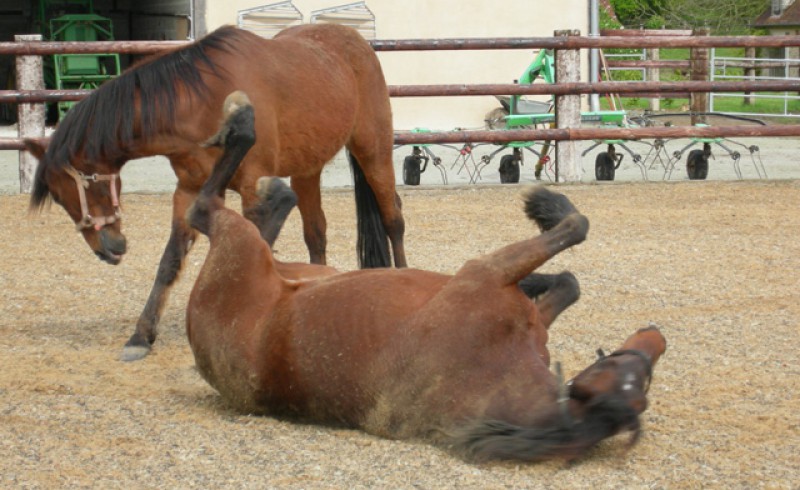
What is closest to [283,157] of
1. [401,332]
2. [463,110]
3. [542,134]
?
[401,332]

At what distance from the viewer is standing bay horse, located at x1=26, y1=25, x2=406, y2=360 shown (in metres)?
5.07

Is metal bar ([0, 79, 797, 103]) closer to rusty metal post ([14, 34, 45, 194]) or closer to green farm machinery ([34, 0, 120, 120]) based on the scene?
rusty metal post ([14, 34, 45, 194])

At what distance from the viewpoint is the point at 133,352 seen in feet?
16.4

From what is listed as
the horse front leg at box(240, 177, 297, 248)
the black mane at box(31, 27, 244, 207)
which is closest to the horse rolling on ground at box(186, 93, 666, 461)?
the horse front leg at box(240, 177, 297, 248)

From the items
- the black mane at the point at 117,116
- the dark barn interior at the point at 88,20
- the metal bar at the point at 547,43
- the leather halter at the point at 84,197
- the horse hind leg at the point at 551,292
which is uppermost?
the dark barn interior at the point at 88,20

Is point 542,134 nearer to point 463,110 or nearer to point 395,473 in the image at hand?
point 395,473

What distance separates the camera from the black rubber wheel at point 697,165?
1163 cm

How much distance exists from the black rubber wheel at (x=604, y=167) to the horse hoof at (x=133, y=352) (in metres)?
7.55

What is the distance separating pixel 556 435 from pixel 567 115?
336 inches

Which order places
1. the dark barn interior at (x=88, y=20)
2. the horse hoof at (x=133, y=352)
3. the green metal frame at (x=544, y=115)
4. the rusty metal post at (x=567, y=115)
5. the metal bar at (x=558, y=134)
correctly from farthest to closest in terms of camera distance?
1. the dark barn interior at (x=88, y=20)
2. the green metal frame at (x=544, y=115)
3. the rusty metal post at (x=567, y=115)
4. the metal bar at (x=558, y=134)
5. the horse hoof at (x=133, y=352)

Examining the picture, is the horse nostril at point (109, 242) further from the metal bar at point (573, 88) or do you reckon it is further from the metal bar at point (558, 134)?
the metal bar at point (573, 88)

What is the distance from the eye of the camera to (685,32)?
67.7 feet

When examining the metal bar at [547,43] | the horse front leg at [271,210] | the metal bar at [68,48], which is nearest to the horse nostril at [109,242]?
the horse front leg at [271,210]

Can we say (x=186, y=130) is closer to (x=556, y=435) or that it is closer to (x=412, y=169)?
(x=556, y=435)
